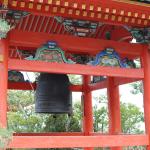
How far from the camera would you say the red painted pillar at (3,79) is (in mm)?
5594

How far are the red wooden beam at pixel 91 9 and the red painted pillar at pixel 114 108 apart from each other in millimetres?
2200

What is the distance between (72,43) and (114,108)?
241 cm

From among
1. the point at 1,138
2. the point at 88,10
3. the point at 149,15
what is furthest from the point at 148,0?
the point at 1,138

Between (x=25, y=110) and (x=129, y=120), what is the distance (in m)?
5.03

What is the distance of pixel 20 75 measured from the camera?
344 inches

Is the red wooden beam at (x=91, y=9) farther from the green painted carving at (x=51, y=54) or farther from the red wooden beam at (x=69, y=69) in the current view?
the red wooden beam at (x=69, y=69)

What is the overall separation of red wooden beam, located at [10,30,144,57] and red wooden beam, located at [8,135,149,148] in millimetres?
1636

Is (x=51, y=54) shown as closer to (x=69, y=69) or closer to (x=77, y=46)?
(x=69, y=69)

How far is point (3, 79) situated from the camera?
576 centimetres

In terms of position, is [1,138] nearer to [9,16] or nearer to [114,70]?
[9,16]

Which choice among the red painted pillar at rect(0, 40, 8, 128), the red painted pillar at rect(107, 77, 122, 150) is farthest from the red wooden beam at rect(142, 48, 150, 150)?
the red painted pillar at rect(0, 40, 8, 128)

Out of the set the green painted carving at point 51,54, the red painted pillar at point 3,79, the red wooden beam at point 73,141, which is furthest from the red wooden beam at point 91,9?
the red wooden beam at point 73,141

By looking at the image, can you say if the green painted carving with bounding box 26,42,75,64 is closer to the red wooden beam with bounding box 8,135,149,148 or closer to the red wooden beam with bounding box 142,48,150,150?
the red wooden beam with bounding box 8,135,149,148

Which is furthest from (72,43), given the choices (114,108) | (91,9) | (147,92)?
(114,108)
